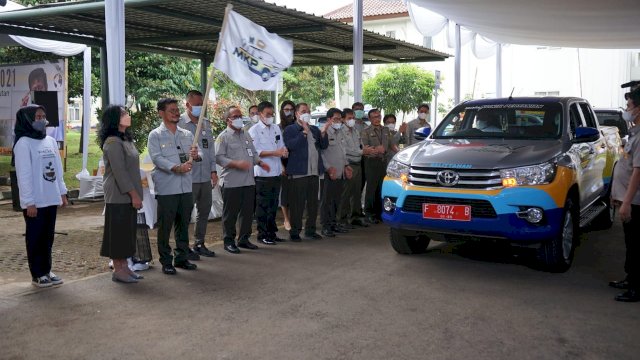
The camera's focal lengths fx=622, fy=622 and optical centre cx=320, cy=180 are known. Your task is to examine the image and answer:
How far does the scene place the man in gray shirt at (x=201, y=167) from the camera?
7367 millimetres

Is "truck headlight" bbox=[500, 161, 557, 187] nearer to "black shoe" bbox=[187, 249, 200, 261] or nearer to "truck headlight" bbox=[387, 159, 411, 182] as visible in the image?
"truck headlight" bbox=[387, 159, 411, 182]

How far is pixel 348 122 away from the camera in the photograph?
959cm

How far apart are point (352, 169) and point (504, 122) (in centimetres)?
276

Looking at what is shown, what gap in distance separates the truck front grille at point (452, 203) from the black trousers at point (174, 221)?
2421 mm

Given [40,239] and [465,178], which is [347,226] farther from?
[40,239]

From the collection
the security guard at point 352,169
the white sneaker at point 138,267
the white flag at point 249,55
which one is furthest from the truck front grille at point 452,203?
the white sneaker at point 138,267

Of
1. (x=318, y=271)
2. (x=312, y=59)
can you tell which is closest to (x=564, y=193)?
(x=318, y=271)

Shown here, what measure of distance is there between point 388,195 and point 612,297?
99.3 inches

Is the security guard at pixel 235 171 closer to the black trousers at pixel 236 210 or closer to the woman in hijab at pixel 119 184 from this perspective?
the black trousers at pixel 236 210

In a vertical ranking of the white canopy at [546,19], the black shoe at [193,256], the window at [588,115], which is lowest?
the black shoe at [193,256]

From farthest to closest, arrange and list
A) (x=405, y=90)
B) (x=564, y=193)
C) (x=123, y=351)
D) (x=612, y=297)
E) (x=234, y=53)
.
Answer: (x=405, y=90) < (x=234, y=53) < (x=564, y=193) < (x=612, y=297) < (x=123, y=351)

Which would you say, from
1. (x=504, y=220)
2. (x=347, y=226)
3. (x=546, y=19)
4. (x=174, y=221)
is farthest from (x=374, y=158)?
(x=546, y=19)

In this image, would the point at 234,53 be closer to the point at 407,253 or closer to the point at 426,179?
the point at 426,179

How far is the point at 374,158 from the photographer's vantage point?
33.4 feet
